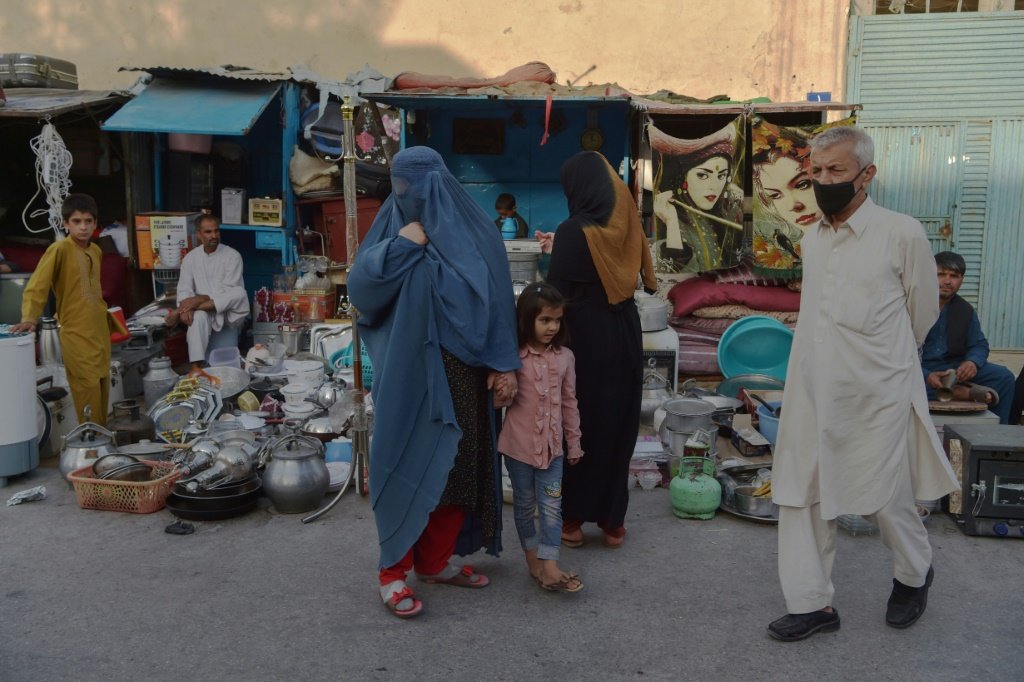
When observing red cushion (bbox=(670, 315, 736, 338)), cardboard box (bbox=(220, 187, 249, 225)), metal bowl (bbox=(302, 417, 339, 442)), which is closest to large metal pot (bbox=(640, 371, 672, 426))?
red cushion (bbox=(670, 315, 736, 338))

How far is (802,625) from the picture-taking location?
11.6 ft

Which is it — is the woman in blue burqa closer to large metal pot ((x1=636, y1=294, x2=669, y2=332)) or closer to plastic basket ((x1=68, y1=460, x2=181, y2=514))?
plastic basket ((x1=68, y1=460, x2=181, y2=514))

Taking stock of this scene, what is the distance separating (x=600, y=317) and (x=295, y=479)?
72.9 inches

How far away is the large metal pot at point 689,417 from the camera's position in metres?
5.63

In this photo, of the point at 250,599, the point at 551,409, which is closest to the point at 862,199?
the point at 551,409

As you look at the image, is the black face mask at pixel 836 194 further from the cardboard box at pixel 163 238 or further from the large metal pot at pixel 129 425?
the cardboard box at pixel 163 238

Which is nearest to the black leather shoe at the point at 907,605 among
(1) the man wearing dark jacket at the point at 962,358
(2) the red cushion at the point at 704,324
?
(1) the man wearing dark jacket at the point at 962,358

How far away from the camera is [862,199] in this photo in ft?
11.2

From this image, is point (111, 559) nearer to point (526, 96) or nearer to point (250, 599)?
point (250, 599)

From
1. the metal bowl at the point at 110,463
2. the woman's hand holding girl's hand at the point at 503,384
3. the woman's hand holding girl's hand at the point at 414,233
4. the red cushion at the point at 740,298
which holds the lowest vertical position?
the metal bowl at the point at 110,463

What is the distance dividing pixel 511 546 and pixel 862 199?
7.37ft

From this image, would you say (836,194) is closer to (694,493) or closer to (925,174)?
(694,493)

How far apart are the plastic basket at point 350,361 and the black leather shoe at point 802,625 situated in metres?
3.68

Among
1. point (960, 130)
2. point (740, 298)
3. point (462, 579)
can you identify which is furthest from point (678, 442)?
point (960, 130)
